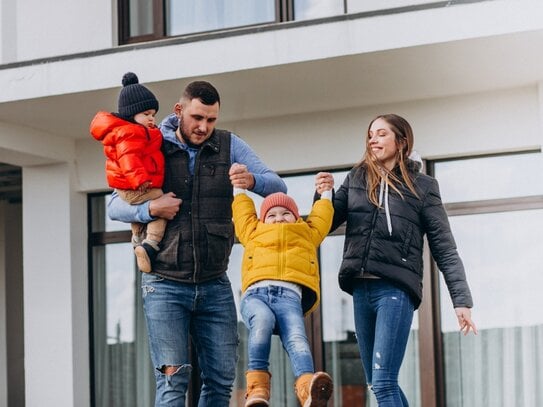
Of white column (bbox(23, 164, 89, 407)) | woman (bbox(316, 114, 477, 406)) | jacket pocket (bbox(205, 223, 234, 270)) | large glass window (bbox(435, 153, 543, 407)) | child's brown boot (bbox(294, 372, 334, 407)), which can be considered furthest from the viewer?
white column (bbox(23, 164, 89, 407))

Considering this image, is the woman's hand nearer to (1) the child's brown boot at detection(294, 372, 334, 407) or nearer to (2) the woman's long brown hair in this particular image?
(2) the woman's long brown hair

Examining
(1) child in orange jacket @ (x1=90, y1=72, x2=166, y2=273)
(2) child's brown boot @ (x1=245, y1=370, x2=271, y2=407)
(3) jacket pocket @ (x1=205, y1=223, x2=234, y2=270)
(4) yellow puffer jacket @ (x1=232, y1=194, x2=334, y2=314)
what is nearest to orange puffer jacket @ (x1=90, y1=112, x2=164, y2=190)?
(1) child in orange jacket @ (x1=90, y1=72, x2=166, y2=273)

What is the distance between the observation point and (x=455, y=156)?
36.7 ft

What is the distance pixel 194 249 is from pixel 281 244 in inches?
19.6

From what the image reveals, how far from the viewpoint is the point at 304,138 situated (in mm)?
11539

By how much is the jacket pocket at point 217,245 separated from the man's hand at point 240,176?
26 cm

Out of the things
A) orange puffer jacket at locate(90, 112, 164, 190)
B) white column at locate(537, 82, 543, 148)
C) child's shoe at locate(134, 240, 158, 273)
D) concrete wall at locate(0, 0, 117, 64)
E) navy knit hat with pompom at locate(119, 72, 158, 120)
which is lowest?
child's shoe at locate(134, 240, 158, 273)

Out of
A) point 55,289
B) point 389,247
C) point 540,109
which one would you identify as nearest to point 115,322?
point 55,289

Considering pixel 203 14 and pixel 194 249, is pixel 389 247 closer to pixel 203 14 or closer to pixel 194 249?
pixel 194 249

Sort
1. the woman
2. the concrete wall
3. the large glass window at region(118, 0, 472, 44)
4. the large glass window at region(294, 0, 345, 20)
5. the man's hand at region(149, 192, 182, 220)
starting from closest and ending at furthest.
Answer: the man's hand at region(149, 192, 182, 220) < the woman < the large glass window at region(294, 0, 345, 20) < the large glass window at region(118, 0, 472, 44) < the concrete wall

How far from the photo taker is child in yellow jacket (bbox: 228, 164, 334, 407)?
265 inches

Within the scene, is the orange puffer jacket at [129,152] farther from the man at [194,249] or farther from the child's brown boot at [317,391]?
the child's brown boot at [317,391]

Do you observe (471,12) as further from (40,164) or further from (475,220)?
(40,164)

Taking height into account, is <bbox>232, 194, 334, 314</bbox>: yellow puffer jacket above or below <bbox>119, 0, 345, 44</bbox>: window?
below
